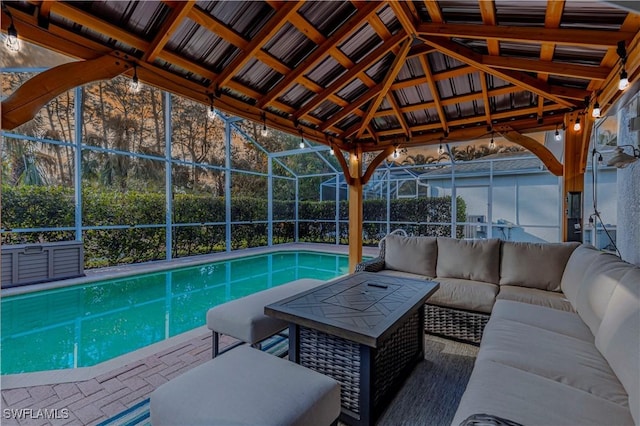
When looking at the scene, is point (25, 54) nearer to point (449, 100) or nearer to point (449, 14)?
point (449, 14)

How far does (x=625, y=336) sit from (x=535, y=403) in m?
0.66

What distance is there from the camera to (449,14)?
9.48ft

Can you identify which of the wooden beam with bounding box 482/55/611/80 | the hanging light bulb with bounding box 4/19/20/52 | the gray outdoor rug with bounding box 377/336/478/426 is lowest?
the gray outdoor rug with bounding box 377/336/478/426

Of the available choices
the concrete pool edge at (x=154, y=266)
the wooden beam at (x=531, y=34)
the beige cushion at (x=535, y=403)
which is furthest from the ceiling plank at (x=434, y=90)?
the concrete pool edge at (x=154, y=266)

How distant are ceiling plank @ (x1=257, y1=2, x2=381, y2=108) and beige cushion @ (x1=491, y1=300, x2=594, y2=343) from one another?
9.84ft

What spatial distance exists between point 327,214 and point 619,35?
10.4m

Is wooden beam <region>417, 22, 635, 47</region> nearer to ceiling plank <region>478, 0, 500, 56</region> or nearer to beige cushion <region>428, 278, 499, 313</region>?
ceiling plank <region>478, 0, 500, 56</region>

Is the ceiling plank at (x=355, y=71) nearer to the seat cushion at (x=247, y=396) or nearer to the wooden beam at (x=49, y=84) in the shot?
the wooden beam at (x=49, y=84)

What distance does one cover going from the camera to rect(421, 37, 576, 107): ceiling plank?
320 centimetres

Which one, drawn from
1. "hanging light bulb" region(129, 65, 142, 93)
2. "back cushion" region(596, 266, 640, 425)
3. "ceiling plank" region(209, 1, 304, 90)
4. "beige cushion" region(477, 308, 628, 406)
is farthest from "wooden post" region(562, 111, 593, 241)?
"hanging light bulb" region(129, 65, 142, 93)

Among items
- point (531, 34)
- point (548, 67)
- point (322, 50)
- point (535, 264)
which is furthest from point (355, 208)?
point (531, 34)

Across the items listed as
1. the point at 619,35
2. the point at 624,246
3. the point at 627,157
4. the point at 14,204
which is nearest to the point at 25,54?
the point at 14,204

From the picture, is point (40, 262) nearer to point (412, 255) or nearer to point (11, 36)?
point (11, 36)

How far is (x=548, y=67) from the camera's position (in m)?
3.15
